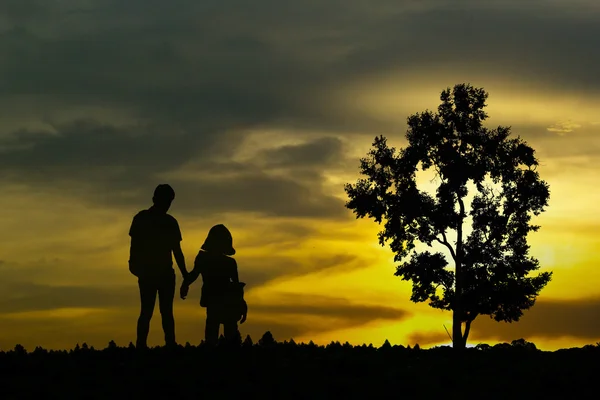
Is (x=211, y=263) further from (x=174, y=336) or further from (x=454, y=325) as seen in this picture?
(x=454, y=325)

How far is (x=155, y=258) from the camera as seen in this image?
19922 millimetres

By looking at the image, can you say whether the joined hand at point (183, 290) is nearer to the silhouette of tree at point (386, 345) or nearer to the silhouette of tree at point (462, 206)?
the silhouette of tree at point (386, 345)

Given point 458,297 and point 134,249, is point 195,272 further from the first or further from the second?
point 458,297

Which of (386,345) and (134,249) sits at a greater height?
(134,249)

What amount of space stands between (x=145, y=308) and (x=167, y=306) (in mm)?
481

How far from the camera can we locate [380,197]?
5166 centimetres

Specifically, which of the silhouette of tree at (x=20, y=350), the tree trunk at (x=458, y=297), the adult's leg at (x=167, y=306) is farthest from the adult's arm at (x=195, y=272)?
the tree trunk at (x=458, y=297)

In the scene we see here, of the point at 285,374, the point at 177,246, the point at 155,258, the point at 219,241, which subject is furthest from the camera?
the point at 219,241

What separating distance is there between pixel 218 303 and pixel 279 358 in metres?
3.57

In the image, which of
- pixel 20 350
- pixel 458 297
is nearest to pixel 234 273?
pixel 20 350

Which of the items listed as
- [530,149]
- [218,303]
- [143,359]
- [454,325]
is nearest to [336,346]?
[218,303]

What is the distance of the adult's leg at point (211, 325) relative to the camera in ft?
68.1

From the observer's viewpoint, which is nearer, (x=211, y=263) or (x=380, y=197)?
(x=211, y=263)

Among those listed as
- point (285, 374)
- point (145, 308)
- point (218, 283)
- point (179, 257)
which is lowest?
point (285, 374)
